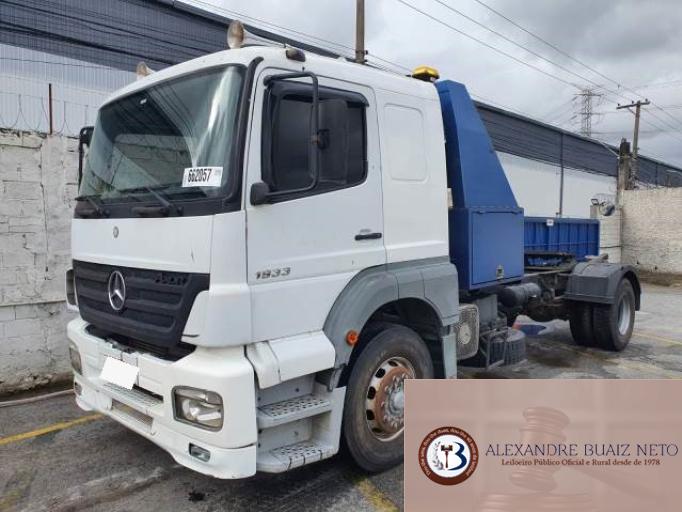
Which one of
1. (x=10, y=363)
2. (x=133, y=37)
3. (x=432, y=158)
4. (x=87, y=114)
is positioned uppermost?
(x=133, y=37)

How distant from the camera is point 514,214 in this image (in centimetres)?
504

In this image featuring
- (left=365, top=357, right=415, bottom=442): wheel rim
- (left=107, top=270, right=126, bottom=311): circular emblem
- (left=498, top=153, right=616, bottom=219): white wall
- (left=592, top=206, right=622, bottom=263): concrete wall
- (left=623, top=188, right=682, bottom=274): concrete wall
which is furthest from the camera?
(left=498, top=153, right=616, bottom=219): white wall

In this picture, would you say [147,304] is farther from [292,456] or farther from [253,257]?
[292,456]

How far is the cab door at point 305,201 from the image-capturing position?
276 centimetres

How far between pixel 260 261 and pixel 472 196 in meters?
2.35

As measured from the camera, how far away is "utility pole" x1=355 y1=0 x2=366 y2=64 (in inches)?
480

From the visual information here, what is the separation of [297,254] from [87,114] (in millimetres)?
6112

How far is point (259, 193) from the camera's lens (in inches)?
106

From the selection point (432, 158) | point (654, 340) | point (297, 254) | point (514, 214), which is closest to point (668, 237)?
point (654, 340)

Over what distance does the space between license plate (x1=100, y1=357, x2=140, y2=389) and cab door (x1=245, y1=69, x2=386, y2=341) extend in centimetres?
86

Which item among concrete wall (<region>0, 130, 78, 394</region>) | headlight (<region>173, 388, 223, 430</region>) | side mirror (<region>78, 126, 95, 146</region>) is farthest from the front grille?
concrete wall (<region>0, 130, 78, 394</region>)

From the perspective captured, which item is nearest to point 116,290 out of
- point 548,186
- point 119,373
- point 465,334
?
point 119,373

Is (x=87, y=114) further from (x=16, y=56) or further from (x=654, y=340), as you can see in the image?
(x=654, y=340)

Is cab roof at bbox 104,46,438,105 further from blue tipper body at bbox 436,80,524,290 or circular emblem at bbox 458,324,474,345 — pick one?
circular emblem at bbox 458,324,474,345
